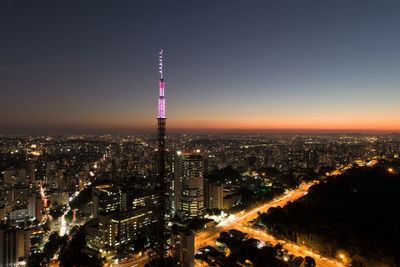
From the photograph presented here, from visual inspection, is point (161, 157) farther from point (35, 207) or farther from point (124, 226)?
point (35, 207)

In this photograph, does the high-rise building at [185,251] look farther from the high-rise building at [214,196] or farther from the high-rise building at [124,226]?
the high-rise building at [214,196]

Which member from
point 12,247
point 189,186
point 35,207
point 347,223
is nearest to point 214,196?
point 189,186

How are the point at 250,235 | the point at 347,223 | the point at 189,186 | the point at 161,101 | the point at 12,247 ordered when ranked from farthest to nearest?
the point at 189,186 < the point at 250,235 < the point at 347,223 < the point at 12,247 < the point at 161,101

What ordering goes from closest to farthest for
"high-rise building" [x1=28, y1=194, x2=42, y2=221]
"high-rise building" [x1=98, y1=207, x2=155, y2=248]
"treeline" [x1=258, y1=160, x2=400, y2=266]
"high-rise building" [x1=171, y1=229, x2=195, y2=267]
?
"high-rise building" [x1=171, y1=229, x2=195, y2=267]
"treeline" [x1=258, y1=160, x2=400, y2=266]
"high-rise building" [x1=98, y1=207, x2=155, y2=248]
"high-rise building" [x1=28, y1=194, x2=42, y2=221]

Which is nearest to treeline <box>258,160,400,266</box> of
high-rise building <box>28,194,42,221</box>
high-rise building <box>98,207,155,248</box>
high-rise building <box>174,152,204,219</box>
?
high-rise building <box>174,152,204,219</box>

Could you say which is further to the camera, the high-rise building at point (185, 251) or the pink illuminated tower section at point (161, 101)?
the high-rise building at point (185, 251)

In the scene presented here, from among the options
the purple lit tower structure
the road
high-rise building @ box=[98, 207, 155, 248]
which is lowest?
the road

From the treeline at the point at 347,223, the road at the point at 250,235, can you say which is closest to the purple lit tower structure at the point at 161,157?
the road at the point at 250,235

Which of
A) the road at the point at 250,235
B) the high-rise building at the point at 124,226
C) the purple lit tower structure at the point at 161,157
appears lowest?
the road at the point at 250,235

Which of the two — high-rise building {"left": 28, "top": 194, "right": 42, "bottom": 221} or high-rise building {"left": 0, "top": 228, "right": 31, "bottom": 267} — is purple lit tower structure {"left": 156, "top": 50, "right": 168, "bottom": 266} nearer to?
high-rise building {"left": 0, "top": 228, "right": 31, "bottom": 267}
